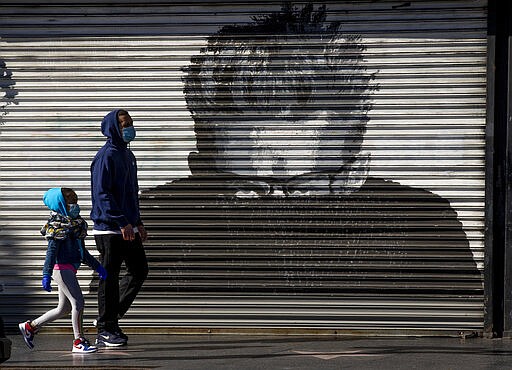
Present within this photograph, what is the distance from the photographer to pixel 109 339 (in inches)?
381

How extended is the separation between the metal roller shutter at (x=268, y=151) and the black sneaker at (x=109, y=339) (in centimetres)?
86

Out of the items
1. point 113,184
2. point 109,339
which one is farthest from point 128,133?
point 109,339

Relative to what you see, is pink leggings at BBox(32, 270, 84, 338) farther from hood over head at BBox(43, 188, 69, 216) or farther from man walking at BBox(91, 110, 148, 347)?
hood over head at BBox(43, 188, 69, 216)

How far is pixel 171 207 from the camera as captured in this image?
10.6 meters

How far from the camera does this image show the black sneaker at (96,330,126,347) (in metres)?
9.69

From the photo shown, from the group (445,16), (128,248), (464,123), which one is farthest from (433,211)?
(128,248)

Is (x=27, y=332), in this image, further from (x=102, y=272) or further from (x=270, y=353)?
(x=270, y=353)

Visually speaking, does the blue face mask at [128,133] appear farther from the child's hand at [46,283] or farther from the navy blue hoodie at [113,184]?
the child's hand at [46,283]

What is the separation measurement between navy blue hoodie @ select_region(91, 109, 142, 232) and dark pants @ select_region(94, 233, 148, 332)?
0.14 m

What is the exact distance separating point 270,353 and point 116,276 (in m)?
1.42

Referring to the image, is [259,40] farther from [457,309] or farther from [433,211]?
[457,309]

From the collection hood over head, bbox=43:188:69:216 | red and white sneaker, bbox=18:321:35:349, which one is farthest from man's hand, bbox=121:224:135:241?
red and white sneaker, bbox=18:321:35:349

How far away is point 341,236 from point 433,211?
84 centimetres

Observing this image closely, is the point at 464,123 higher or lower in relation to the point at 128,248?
higher
